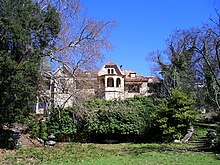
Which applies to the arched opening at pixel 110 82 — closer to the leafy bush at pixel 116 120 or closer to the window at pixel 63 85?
the leafy bush at pixel 116 120

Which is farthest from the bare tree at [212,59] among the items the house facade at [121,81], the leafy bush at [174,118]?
the house facade at [121,81]

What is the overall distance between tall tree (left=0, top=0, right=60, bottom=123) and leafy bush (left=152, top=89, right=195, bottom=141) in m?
8.49

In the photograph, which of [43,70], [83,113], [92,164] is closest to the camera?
[92,164]

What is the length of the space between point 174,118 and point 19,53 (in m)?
10.5

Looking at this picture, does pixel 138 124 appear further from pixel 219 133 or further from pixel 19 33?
pixel 19 33

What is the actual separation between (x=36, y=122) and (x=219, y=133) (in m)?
10.8

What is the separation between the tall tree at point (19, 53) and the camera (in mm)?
13266

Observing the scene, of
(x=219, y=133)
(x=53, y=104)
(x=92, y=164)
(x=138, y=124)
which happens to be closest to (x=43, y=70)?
(x=53, y=104)

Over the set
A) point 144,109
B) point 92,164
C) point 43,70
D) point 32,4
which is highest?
point 32,4

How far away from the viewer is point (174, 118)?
18.5m

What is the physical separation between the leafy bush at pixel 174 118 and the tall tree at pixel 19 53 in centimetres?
849

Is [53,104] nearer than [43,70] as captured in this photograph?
No

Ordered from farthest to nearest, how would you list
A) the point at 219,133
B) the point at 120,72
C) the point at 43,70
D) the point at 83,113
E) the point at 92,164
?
1. the point at 120,72
2. the point at 83,113
3. the point at 43,70
4. the point at 219,133
5. the point at 92,164

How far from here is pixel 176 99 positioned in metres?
18.9
